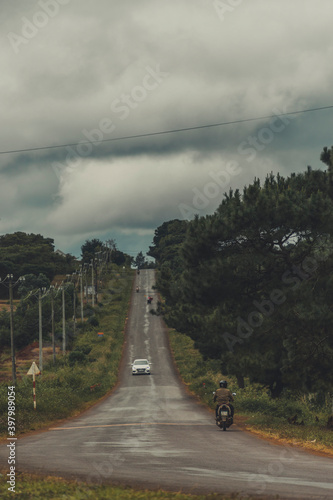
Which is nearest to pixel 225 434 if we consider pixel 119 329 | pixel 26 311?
pixel 26 311

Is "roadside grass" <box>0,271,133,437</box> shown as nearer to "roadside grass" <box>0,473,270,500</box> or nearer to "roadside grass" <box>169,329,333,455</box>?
"roadside grass" <box>169,329,333,455</box>

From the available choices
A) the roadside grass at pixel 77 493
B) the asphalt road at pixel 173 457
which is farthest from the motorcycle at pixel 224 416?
the roadside grass at pixel 77 493

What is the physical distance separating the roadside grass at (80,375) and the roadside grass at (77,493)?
10564 millimetres

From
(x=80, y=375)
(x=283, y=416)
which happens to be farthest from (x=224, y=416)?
(x=80, y=375)

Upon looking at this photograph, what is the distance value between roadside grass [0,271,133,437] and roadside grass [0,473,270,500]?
10.6 metres

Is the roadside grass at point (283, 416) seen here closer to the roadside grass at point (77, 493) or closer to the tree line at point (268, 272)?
the tree line at point (268, 272)

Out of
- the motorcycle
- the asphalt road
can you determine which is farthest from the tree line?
the asphalt road

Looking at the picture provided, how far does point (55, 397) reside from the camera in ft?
103

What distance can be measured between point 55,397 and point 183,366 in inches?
1456

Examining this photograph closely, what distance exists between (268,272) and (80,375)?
81.6 ft

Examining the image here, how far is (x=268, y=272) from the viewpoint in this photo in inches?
→ 993

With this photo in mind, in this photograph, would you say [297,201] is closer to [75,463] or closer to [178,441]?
[178,441]

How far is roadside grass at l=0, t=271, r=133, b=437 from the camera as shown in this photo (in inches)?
1035

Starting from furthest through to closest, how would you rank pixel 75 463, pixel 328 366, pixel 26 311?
pixel 26 311 → pixel 328 366 → pixel 75 463
